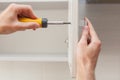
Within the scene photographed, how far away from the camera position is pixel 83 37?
77 cm

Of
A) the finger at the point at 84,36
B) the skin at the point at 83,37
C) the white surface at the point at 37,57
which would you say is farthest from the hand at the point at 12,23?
the white surface at the point at 37,57

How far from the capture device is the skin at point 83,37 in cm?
64

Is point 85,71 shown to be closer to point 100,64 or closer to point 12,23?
point 12,23

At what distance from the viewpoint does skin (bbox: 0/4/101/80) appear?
25.3 inches

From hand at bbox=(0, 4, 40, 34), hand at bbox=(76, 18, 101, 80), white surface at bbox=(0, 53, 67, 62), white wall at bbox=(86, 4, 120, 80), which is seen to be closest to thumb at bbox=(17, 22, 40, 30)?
hand at bbox=(0, 4, 40, 34)

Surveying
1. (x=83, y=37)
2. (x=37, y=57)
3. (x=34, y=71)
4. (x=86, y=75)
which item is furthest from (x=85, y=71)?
(x=34, y=71)

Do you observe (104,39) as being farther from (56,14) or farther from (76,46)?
(76,46)

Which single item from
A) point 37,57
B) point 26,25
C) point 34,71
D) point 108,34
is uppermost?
point 26,25

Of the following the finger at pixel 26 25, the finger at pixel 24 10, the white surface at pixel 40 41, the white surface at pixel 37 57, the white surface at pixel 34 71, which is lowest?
the white surface at pixel 34 71

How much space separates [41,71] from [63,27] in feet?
0.97

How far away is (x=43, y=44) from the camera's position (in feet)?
4.35

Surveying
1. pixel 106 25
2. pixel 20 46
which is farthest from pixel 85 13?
pixel 20 46

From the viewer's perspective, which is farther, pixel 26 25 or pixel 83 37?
pixel 83 37

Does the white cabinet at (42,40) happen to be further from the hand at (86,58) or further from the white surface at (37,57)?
the hand at (86,58)
